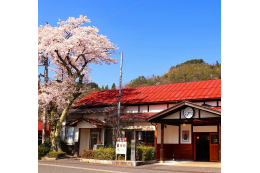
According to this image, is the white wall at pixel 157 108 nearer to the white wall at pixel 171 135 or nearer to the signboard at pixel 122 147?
the white wall at pixel 171 135

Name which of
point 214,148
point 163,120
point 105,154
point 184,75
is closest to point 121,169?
point 105,154

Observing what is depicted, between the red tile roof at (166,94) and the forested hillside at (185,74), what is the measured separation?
28987 mm

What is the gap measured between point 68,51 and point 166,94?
713 centimetres

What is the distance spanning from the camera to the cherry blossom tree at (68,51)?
1800cm

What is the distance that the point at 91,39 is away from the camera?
18.4 m

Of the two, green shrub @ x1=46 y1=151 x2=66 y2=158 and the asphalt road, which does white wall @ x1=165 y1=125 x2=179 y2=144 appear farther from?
green shrub @ x1=46 y1=151 x2=66 y2=158

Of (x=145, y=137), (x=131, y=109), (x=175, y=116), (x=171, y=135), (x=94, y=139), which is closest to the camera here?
(x=175, y=116)

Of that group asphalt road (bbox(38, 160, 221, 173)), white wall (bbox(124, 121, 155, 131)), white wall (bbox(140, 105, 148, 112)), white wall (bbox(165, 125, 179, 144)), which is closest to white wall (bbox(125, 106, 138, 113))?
white wall (bbox(140, 105, 148, 112))

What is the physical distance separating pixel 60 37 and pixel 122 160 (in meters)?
9.13

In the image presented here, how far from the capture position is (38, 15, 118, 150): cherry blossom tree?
59.1 ft

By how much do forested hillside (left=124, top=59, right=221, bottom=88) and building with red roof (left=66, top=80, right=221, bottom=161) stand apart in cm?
2964

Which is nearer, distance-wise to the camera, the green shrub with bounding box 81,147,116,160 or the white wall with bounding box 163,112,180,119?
the green shrub with bounding box 81,147,116,160

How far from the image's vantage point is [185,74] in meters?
51.7

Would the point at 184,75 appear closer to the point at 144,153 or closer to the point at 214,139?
the point at 214,139
